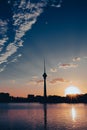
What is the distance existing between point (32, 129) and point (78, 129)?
547 inches

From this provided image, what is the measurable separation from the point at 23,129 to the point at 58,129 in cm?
1042

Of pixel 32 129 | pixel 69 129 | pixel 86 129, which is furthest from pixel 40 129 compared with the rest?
pixel 86 129

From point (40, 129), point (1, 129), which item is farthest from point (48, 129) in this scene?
point (1, 129)

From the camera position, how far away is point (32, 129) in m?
74.6

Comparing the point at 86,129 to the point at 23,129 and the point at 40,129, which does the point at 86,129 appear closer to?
the point at 40,129

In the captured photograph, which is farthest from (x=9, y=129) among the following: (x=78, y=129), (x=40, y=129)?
(x=78, y=129)

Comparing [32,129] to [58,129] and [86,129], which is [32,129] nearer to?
[58,129]

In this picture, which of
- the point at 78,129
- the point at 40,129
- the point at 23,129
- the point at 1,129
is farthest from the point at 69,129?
the point at 1,129

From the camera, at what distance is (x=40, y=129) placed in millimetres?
74875

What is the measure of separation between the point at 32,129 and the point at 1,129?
364 inches

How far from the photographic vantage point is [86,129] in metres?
74.6

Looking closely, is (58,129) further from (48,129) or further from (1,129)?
(1,129)

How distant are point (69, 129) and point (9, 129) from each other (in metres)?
18.0

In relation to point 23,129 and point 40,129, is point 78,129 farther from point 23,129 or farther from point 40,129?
point 23,129
